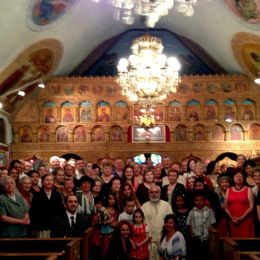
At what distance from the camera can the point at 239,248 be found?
5.71 m

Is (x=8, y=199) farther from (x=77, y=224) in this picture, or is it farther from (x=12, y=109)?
(x=12, y=109)

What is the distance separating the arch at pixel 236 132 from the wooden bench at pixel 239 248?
12.4 metres

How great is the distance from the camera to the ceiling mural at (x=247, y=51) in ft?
48.0

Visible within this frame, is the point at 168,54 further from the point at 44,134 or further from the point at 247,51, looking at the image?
the point at 44,134

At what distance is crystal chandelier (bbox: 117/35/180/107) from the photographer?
13.6 metres

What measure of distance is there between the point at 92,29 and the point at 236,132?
6.94 metres

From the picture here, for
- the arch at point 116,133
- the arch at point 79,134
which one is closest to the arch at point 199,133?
the arch at point 116,133

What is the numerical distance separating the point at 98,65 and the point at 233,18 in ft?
25.0

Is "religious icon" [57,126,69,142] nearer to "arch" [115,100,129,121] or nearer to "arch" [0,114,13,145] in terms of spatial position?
"arch" [0,114,13,145]

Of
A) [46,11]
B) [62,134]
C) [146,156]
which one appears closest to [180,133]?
[146,156]

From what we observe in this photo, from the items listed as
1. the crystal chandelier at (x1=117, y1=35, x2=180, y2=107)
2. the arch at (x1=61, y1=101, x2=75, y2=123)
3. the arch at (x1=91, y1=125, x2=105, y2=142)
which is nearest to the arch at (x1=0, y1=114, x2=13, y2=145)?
the arch at (x1=61, y1=101, x2=75, y2=123)

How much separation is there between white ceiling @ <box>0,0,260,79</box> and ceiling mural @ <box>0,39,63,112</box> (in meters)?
0.33

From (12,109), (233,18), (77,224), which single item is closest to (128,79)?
(233,18)

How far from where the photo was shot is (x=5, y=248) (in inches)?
239
